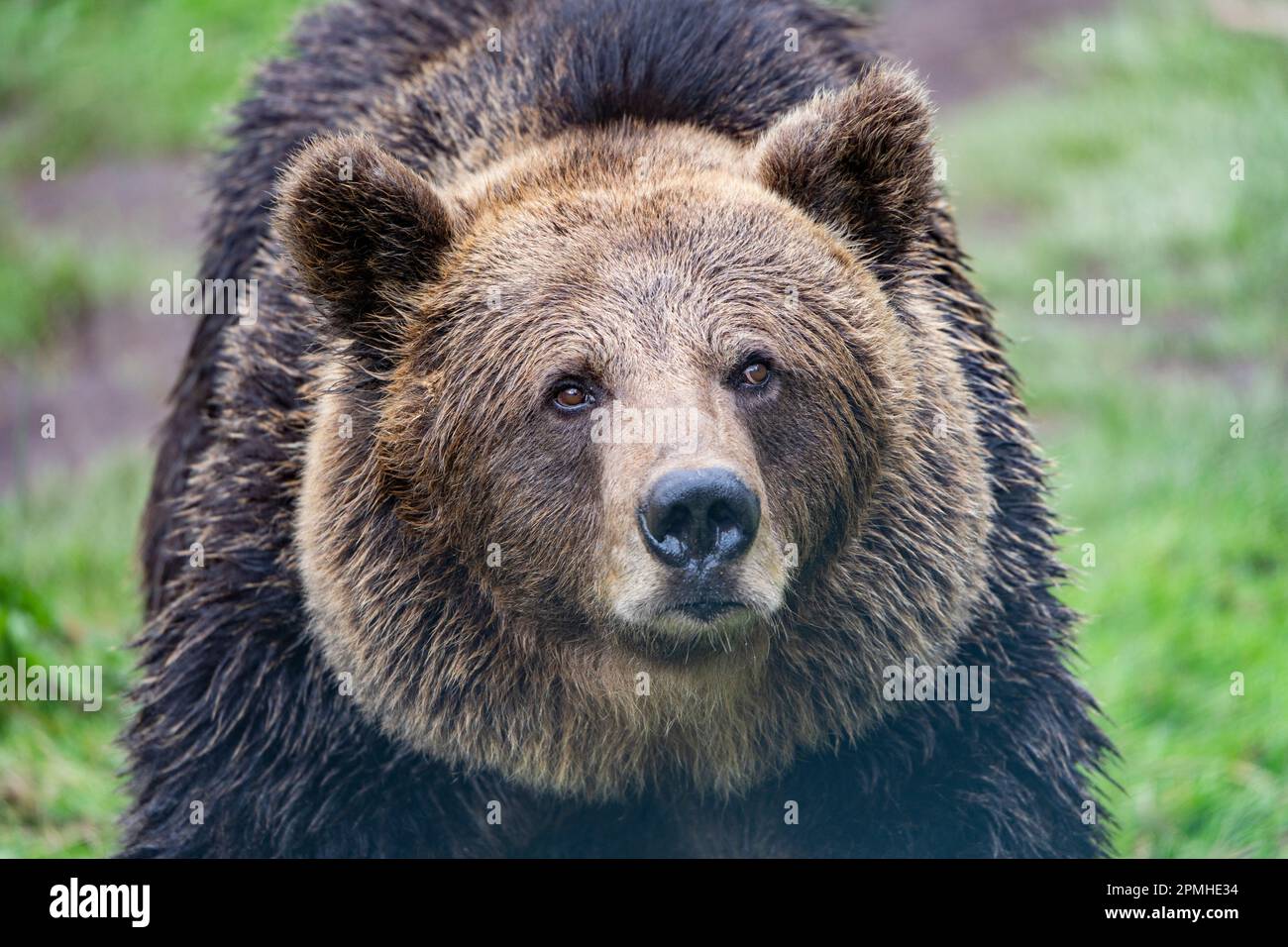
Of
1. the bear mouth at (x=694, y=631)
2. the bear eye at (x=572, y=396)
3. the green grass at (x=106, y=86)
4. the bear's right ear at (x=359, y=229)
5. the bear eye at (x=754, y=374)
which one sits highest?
the green grass at (x=106, y=86)

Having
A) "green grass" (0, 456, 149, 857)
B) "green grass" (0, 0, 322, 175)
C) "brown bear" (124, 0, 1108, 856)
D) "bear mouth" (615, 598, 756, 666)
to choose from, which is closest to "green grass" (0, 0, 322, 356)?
"green grass" (0, 0, 322, 175)

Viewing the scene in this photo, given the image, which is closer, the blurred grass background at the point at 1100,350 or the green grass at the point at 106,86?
the blurred grass background at the point at 1100,350

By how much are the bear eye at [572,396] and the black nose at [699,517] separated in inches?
22.7

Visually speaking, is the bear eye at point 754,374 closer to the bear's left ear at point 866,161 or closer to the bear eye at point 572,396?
the bear eye at point 572,396

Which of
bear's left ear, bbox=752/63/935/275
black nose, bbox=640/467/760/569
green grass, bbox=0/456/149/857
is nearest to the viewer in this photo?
black nose, bbox=640/467/760/569

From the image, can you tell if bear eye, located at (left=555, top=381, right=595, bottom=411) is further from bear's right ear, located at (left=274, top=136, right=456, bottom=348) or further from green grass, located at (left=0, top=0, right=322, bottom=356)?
green grass, located at (left=0, top=0, right=322, bottom=356)

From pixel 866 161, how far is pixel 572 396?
3.93 ft

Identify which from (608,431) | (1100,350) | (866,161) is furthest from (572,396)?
(1100,350)

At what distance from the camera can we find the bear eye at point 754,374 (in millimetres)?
4934

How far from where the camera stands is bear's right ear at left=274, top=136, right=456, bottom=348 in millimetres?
5035

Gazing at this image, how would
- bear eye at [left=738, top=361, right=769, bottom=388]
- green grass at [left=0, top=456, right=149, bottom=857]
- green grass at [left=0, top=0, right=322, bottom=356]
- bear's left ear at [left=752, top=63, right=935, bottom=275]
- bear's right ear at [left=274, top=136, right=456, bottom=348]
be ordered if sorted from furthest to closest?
green grass at [left=0, top=0, right=322, bottom=356] → green grass at [left=0, top=456, right=149, bottom=857] → bear's left ear at [left=752, top=63, right=935, bottom=275] → bear's right ear at [left=274, top=136, right=456, bottom=348] → bear eye at [left=738, top=361, right=769, bottom=388]

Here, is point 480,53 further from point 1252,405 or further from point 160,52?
point 160,52

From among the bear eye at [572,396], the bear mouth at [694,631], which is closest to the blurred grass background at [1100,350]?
the bear mouth at [694,631]

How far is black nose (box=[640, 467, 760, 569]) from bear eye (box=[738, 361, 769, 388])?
1.83 ft
